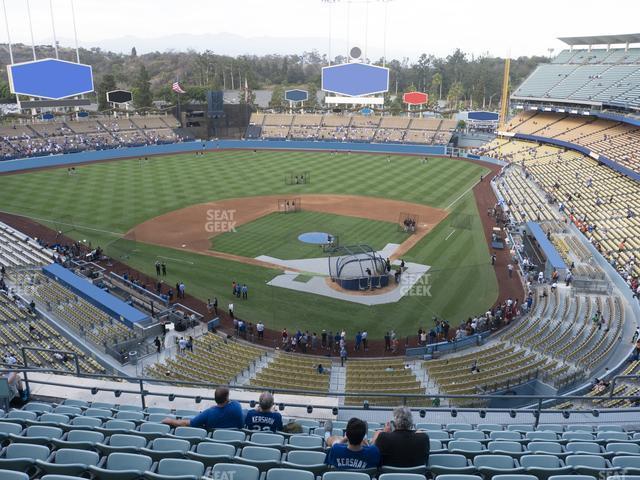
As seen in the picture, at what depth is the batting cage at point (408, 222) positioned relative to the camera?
119 ft

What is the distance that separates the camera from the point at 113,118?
7694 cm

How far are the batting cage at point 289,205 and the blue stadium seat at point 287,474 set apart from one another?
3602 cm

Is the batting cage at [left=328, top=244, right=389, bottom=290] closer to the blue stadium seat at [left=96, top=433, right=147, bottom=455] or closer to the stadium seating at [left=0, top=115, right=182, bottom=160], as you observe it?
the blue stadium seat at [left=96, top=433, right=147, bottom=455]

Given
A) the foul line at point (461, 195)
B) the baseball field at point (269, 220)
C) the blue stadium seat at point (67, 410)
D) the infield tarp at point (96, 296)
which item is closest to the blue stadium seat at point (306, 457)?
the blue stadium seat at point (67, 410)

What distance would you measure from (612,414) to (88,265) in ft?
89.4

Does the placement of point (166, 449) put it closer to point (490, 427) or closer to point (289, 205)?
point (490, 427)

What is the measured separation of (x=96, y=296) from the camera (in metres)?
23.5

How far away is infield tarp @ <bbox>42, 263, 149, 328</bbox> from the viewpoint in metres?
21.9

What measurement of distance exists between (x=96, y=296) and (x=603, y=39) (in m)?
68.7

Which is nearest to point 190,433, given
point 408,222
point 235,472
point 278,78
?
point 235,472

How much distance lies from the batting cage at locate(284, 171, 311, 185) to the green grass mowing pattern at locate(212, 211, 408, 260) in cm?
1135

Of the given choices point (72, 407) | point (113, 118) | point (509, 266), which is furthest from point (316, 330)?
point (113, 118)

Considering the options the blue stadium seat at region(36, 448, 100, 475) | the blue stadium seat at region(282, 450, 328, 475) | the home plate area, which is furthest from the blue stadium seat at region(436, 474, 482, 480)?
the home plate area

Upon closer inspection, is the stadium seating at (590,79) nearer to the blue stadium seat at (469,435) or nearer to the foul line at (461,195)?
the foul line at (461,195)
